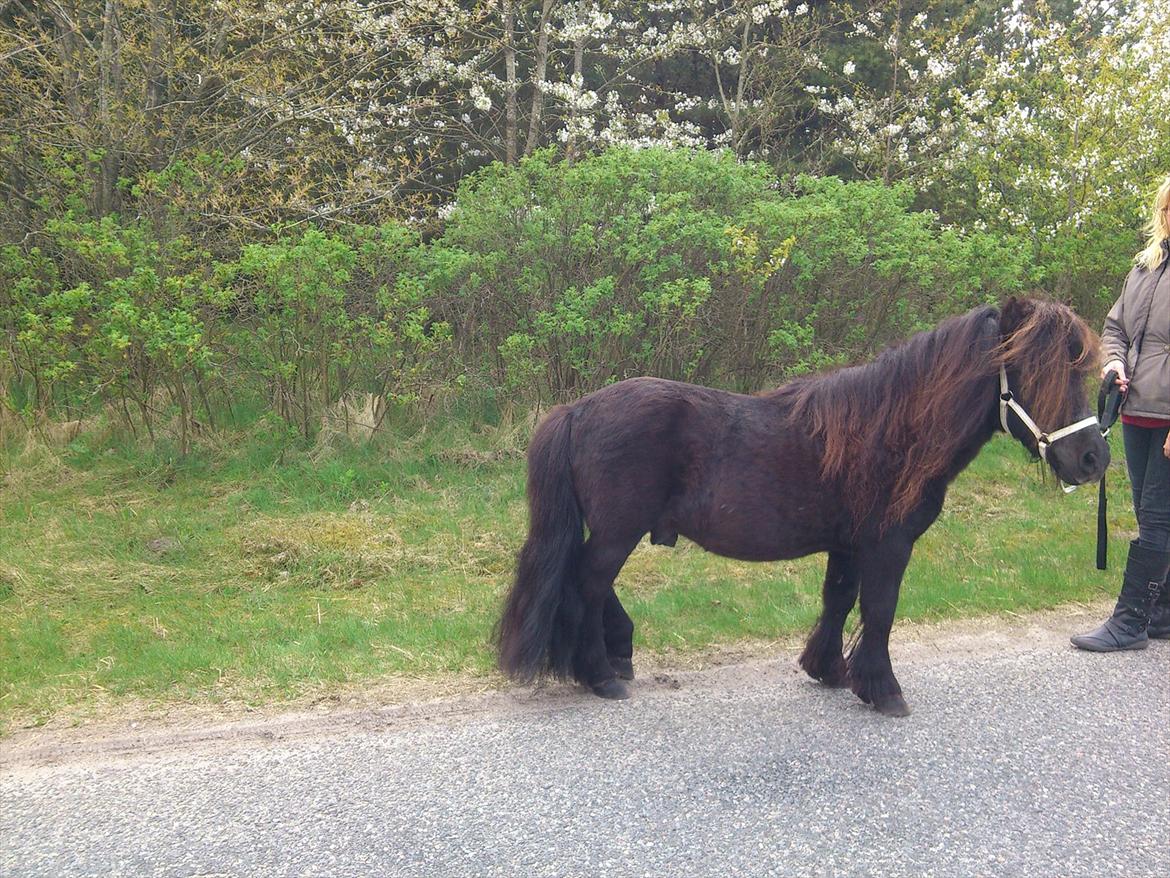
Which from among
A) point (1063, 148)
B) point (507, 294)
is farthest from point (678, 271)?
point (1063, 148)

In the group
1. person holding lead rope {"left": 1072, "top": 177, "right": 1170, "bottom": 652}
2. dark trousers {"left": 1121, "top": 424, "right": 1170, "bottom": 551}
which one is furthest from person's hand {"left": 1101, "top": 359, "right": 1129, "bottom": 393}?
dark trousers {"left": 1121, "top": 424, "right": 1170, "bottom": 551}

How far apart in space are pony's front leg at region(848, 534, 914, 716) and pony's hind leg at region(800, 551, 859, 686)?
0.21 meters

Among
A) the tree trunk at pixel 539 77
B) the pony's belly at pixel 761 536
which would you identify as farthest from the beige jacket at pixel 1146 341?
the tree trunk at pixel 539 77

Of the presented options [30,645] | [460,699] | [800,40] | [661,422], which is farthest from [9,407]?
[800,40]

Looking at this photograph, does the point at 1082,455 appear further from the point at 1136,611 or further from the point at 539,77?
the point at 539,77

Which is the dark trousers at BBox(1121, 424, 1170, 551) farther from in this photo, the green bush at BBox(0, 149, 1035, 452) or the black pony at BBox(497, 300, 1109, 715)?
the green bush at BBox(0, 149, 1035, 452)

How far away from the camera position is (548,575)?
12.4 ft

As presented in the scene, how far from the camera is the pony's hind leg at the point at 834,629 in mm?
3990

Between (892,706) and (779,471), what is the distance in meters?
1.14

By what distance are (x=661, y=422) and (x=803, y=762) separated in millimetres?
1489

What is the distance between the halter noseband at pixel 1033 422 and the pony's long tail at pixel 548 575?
6.13ft

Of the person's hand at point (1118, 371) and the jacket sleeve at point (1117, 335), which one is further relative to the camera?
the jacket sleeve at point (1117, 335)

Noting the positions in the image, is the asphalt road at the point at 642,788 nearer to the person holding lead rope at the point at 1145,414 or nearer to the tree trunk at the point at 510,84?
the person holding lead rope at the point at 1145,414

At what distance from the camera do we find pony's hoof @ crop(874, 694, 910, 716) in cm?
370
